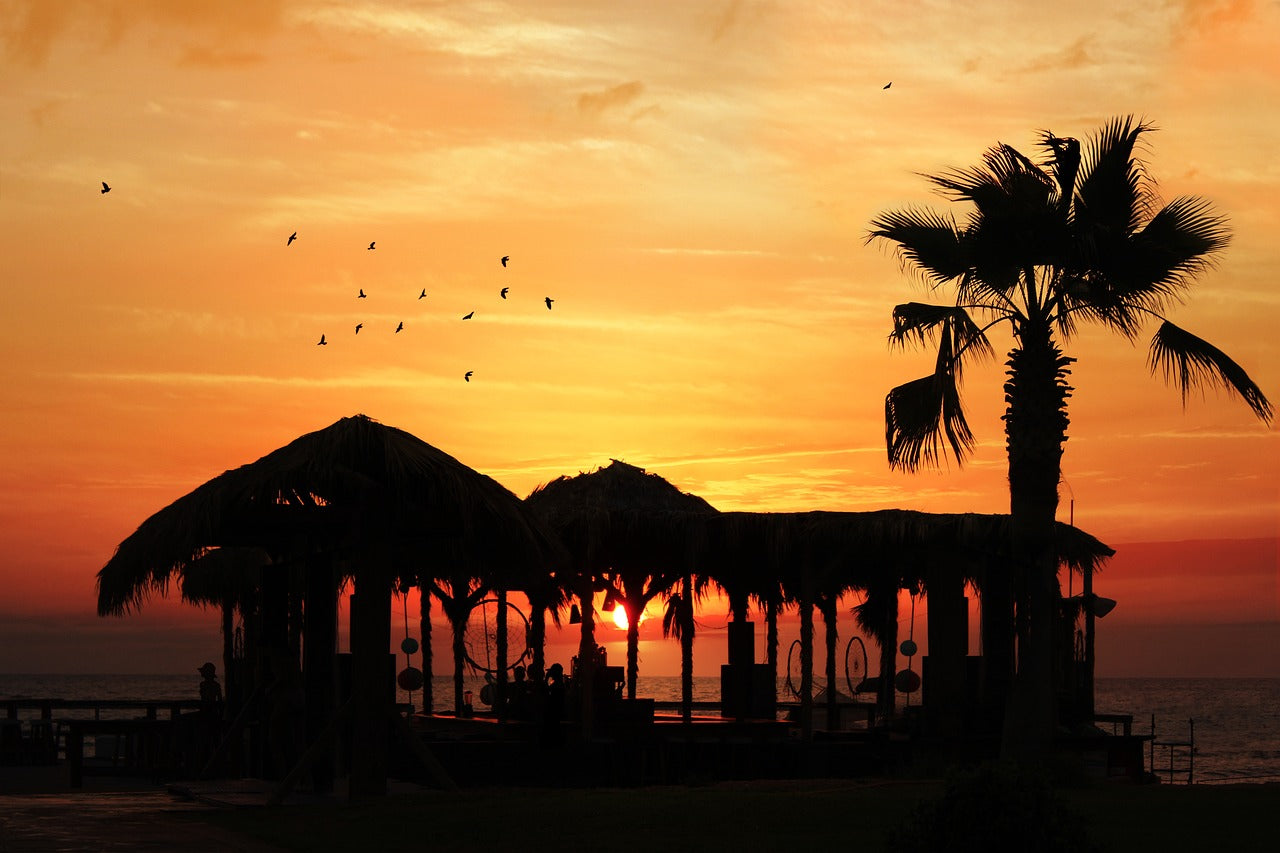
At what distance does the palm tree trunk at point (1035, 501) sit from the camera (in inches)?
802

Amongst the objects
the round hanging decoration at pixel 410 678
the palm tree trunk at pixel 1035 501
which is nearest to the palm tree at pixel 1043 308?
the palm tree trunk at pixel 1035 501

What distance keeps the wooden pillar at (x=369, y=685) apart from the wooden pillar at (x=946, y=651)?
9.42 m

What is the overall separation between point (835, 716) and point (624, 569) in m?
4.94

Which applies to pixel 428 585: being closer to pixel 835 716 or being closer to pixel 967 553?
pixel 835 716

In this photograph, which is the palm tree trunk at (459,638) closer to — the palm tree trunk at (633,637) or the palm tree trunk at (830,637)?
the palm tree trunk at (633,637)

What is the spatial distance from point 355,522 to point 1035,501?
890 centimetres

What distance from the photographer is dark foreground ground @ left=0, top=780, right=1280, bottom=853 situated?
13.3 meters

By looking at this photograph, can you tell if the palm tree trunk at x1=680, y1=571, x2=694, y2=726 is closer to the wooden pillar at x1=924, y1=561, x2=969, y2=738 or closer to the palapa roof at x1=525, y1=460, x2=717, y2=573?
the palapa roof at x1=525, y1=460, x2=717, y2=573

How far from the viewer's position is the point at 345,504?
55.9ft

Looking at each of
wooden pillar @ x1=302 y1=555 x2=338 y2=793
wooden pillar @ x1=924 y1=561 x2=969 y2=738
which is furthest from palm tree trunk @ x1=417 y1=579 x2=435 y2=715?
wooden pillar @ x1=302 y1=555 x2=338 y2=793

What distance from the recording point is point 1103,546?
2541 cm

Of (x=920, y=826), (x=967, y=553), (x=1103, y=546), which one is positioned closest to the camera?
(x=920, y=826)

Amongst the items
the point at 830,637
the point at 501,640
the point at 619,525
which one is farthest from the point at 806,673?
the point at 501,640

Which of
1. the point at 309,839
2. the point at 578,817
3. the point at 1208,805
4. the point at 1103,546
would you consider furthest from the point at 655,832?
the point at 1103,546
